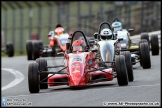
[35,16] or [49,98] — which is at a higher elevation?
[35,16]

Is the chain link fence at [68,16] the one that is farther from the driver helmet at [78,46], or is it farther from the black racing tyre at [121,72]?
the black racing tyre at [121,72]

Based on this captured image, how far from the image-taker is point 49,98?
11.8 metres

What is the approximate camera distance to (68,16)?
39.1 meters

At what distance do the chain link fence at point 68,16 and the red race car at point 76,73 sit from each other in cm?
1719

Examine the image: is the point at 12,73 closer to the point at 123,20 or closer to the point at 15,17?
the point at 123,20

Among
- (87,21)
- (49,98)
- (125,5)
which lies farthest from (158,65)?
(87,21)

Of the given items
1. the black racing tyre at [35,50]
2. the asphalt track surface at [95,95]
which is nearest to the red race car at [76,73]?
the asphalt track surface at [95,95]

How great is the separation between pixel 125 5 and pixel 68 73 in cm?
2069

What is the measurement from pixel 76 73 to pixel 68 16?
25.5m

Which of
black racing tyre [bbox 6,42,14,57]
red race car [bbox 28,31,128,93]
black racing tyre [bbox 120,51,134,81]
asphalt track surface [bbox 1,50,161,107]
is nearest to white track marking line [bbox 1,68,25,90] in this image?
asphalt track surface [bbox 1,50,161,107]

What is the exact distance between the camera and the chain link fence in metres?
32.5

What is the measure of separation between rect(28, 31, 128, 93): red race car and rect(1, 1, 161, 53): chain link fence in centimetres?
1719

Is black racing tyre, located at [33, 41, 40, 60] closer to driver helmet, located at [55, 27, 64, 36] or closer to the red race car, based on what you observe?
driver helmet, located at [55, 27, 64, 36]

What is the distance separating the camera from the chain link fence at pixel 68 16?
32469 millimetres
